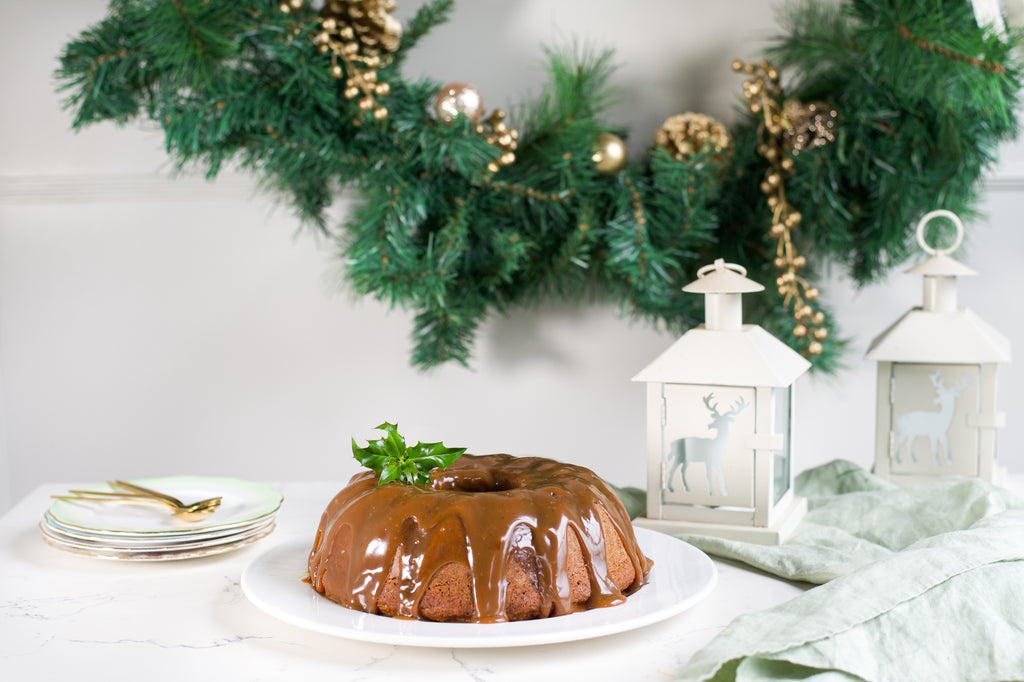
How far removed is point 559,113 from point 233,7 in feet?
1.54

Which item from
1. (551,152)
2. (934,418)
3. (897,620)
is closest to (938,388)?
(934,418)

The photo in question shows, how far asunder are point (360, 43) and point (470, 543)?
89 centimetres

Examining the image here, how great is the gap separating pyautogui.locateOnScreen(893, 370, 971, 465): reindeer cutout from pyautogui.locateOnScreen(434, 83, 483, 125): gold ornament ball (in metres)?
0.68

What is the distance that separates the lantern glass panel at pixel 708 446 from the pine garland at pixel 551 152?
436 mm

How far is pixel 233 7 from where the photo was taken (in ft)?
4.16

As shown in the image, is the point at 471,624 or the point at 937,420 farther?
the point at 937,420

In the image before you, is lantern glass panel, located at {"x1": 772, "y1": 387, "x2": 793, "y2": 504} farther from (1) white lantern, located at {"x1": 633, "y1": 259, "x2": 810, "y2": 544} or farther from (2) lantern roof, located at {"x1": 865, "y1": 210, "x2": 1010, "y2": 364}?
(2) lantern roof, located at {"x1": 865, "y1": 210, "x2": 1010, "y2": 364}

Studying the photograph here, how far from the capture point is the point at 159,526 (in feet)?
3.15

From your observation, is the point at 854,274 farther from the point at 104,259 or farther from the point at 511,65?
the point at 104,259

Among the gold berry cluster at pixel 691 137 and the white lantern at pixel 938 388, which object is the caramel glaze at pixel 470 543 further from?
the gold berry cluster at pixel 691 137

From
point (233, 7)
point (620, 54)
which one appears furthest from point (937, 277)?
point (233, 7)

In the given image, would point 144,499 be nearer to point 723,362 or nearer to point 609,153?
point 723,362

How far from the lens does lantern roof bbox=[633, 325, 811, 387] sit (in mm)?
933

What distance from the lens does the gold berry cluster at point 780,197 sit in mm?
1363
